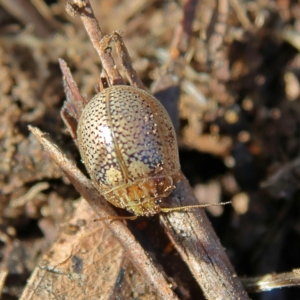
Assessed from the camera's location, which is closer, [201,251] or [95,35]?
[201,251]

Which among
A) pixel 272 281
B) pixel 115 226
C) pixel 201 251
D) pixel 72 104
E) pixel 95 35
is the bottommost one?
pixel 272 281

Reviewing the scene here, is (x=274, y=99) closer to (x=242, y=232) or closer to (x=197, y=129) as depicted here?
(x=197, y=129)

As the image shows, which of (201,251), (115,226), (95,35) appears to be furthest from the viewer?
(95,35)

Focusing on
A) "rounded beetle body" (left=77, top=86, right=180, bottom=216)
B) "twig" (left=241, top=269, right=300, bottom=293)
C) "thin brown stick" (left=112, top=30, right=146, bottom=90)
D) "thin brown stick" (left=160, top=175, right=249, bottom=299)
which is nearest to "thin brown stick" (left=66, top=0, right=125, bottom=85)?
"thin brown stick" (left=112, top=30, right=146, bottom=90)

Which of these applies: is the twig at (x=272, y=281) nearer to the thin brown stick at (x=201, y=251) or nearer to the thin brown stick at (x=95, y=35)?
the thin brown stick at (x=201, y=251)

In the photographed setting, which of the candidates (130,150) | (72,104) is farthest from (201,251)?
(72,104)

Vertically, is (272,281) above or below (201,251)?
below

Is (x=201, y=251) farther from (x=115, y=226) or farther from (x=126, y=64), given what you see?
(x=126, y=64)
